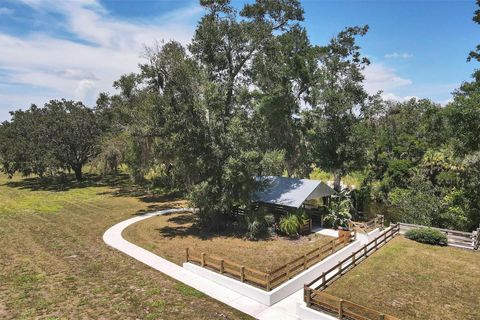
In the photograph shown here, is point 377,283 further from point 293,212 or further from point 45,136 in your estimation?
point 45,136

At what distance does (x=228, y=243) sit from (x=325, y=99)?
15.8m

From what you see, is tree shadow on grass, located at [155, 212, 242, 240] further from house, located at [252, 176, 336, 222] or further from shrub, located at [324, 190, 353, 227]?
shrub, located at [324, 190, 353, 227]

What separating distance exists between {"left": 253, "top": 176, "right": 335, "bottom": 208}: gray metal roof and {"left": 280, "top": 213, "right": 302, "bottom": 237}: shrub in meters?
0.87

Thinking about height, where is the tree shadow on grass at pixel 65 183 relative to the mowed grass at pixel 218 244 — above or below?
above

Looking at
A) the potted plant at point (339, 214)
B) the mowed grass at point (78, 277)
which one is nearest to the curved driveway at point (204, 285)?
the mowed grass at point (78, 277)

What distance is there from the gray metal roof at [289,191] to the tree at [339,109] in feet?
16.0

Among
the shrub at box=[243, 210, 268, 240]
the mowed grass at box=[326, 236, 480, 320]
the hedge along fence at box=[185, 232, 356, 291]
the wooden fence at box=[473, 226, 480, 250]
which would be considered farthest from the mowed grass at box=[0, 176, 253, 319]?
the wooden fence at box=[473, 226, 480, 250]

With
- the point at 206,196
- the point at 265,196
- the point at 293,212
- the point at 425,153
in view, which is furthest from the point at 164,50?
the point at 425,153

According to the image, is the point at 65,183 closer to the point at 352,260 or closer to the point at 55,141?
the point at 55,141

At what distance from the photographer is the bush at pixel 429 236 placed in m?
21.1

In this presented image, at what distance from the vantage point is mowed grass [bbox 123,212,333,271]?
1908 cm

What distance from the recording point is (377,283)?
50.9 ft

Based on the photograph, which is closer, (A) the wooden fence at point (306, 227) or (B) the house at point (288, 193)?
(A) the wooden fence at point (306, 227)

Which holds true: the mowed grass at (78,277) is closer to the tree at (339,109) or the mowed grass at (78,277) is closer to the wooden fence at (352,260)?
the wooden fence at (352,260)
